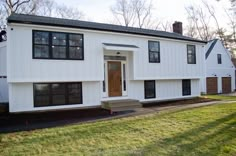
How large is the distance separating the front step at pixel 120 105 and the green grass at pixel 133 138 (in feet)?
10.6

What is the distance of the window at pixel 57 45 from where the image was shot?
12047 millimetres

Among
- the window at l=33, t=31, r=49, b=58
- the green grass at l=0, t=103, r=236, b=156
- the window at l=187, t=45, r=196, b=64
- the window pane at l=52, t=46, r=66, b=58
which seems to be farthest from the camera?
the window at l=187, t=45, r=196, b=64

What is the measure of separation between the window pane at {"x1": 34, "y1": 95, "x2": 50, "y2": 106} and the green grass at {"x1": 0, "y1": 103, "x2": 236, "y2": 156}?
12.9ft

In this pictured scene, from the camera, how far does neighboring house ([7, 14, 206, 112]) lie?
38.4 feet

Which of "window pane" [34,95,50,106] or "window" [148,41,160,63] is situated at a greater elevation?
"window" [148,41,160,63]

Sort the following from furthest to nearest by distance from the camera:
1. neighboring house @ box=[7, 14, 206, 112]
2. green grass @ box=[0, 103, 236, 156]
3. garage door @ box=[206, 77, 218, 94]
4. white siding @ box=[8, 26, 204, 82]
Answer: garage door @ box=[206, 77, 218, 94]
neighboring house @ box=[7, 14, 206, 112]
white siding @ box=[8, 26, 204, 82]
green grass @ box=[0, 103, 236, 156]

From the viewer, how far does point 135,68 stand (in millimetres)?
15227

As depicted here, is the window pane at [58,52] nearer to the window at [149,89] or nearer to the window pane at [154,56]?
the window pane at [154,56]

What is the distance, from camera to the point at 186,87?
18766mm

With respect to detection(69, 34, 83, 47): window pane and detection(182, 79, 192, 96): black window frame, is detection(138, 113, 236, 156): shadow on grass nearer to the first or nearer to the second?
detection(69, 34, 83, 47): window pane

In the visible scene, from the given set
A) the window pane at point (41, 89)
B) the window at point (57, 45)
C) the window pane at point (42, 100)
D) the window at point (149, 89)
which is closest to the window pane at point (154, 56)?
the window at point (149, 89)

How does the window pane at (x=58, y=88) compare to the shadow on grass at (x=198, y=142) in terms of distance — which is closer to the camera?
the shadow on grass at (x=198, y=142)

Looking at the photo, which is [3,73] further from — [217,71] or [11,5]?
[217,71]

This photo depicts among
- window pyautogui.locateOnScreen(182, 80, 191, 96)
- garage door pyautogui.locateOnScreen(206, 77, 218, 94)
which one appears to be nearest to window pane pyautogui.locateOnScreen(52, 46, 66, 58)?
window pyautogui.locateOnScreen(182, 80, 191, 96)
